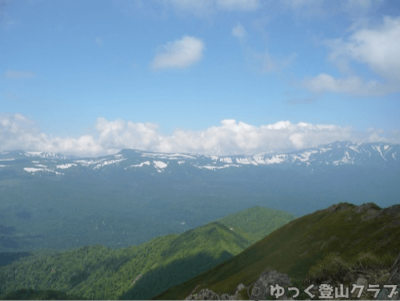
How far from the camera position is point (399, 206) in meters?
68.4

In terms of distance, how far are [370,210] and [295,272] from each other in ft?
111

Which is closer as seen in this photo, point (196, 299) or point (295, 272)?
point (196, 299)

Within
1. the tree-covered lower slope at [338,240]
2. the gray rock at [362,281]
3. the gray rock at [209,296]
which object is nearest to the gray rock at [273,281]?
the gray rock at [362,281]

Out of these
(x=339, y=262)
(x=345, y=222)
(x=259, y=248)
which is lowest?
(x=259, y=248)

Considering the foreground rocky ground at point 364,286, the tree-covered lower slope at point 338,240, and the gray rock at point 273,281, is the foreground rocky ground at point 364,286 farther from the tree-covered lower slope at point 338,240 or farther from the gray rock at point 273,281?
the tree-covered lower slope at point 338,240

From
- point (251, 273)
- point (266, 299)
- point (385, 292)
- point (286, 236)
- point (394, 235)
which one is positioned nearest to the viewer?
point (385, 292)

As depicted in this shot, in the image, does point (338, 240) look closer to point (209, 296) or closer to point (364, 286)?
point (209, 296)

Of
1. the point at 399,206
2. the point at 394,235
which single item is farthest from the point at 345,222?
the point at 394,235

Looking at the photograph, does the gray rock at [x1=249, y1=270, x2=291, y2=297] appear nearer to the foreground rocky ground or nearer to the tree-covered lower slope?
the foreground rocky ground

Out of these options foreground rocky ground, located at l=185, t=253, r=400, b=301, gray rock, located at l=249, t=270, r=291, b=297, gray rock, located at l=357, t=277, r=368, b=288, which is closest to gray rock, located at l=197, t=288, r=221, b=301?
gray rock, located at l=249, t=270, r=291, b=297

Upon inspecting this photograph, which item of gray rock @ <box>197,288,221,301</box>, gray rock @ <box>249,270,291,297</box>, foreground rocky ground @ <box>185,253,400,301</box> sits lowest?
gray rock @ <box>197,288,221,301</box>

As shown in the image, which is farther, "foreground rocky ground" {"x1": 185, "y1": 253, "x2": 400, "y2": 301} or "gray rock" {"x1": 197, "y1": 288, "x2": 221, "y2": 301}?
"gray rock" {"x1": 197, "y1": 288, "x2": 221, "y2": 301}

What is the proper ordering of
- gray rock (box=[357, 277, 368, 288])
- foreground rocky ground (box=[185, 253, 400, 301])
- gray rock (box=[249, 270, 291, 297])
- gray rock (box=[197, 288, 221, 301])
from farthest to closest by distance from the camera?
gray rock (box=[197, 288, 221, 301]) → gray rock (box=[249, 270, 291, 297]) → gray rock (box=[357, 277, 368, 288]) → foreground rocky ground (box=[185, 253, 400, 301])

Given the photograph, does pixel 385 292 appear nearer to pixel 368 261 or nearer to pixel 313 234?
pixel 368 261
